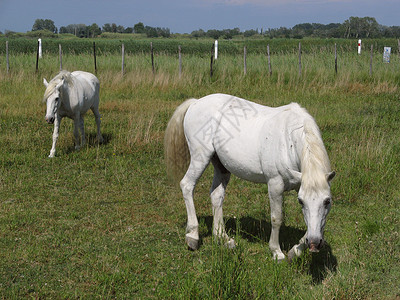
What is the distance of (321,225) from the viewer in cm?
370

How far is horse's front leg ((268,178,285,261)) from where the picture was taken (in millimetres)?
4406

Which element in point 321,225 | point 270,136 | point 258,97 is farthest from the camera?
point 258,97

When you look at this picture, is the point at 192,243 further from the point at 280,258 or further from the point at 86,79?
the point at 86,79

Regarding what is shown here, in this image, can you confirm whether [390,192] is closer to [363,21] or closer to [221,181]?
[221,181]

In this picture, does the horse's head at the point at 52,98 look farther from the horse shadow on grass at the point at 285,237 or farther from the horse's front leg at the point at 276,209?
the horse's front leg at the point at 276,209

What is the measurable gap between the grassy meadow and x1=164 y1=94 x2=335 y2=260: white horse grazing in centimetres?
44

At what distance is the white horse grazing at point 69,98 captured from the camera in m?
8.54

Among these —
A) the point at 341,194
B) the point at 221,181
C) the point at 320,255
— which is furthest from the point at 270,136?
the point at 341,194

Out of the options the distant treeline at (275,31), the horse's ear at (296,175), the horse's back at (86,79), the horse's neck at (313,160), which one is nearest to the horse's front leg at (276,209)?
the horse's ear at (296,175)

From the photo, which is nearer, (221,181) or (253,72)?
(221,181)

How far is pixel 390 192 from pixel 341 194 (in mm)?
751

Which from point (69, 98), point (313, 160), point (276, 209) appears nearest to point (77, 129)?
point (69, 98)

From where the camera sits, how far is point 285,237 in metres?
5.25

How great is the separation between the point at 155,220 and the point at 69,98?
435 centimetres
